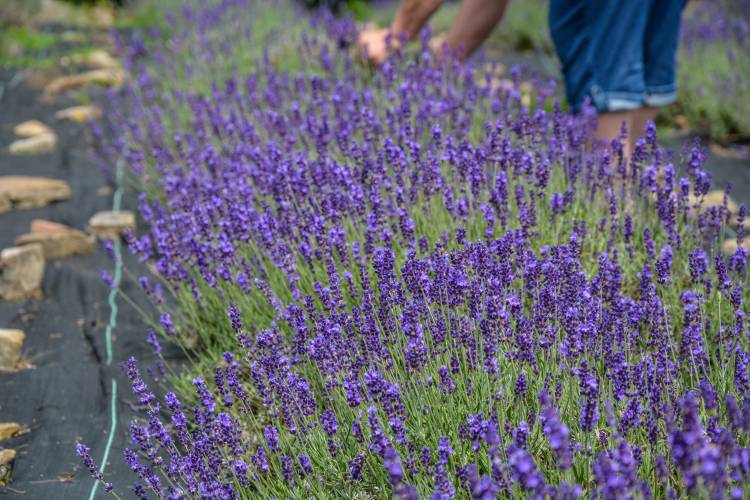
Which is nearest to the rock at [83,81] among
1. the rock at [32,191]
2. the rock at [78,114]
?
the rock at [78,114]

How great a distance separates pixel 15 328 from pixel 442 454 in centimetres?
250

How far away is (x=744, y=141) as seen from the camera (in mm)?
5391

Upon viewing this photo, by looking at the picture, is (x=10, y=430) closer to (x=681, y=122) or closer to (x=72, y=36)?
(x=681, y=122)

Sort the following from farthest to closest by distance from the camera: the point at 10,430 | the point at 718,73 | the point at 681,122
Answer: the point at 718,73 < the point at 681,122 < the point at 10,430

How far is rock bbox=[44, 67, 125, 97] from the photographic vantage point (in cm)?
725

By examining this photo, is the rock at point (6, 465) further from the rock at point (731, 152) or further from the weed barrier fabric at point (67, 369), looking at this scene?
the rock at point (731, 152)

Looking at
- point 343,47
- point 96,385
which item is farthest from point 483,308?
point 343,47

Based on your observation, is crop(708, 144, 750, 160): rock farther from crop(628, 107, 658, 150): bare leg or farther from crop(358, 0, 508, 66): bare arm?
crop(358, 0, 508, 66): bare arm

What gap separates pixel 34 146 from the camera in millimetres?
5734

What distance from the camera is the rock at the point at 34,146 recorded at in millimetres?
5695

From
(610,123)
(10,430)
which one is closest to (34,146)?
(10,430)

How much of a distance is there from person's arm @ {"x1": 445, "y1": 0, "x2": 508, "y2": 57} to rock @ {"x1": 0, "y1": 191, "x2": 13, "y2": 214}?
283 cm

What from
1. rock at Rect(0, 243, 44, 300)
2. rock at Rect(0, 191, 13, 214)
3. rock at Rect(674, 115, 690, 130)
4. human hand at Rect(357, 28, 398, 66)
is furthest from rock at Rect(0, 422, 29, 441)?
rock at Rect(674, 115, 690, 130)

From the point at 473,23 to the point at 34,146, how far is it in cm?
345
